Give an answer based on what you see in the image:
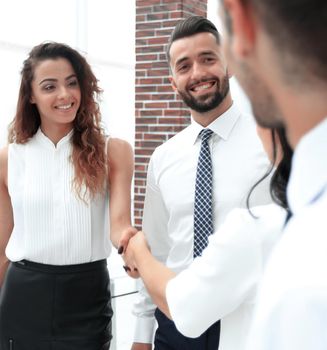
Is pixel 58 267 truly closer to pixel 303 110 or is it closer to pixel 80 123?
pixel 80 123

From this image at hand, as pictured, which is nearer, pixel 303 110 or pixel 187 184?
pixel 303 110

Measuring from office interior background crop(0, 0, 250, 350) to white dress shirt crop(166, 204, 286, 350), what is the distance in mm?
3174

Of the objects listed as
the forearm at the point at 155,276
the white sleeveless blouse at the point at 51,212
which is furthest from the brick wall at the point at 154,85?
the forearm at the point at 155,276

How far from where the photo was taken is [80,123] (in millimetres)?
2443

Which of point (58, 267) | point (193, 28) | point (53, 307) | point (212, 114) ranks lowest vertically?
point (53, 307)

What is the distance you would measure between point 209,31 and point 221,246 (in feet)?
3.80

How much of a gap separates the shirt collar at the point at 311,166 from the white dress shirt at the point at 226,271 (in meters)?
0.59

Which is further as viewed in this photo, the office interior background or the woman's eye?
the office interior background

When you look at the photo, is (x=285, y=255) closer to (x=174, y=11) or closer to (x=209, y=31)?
(x=209, y=31)

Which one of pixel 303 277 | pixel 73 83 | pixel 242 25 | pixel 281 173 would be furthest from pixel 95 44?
pixel 303 277

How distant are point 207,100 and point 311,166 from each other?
1489 mm

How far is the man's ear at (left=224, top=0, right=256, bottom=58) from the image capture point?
0.66 meters

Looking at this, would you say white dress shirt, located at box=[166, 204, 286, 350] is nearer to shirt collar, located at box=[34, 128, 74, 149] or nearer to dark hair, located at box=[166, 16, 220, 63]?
dark hair, located at box=[166, 16, 220, 63]

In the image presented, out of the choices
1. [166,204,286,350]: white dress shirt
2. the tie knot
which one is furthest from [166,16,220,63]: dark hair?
[166,204,286,350]: white dress shirt
